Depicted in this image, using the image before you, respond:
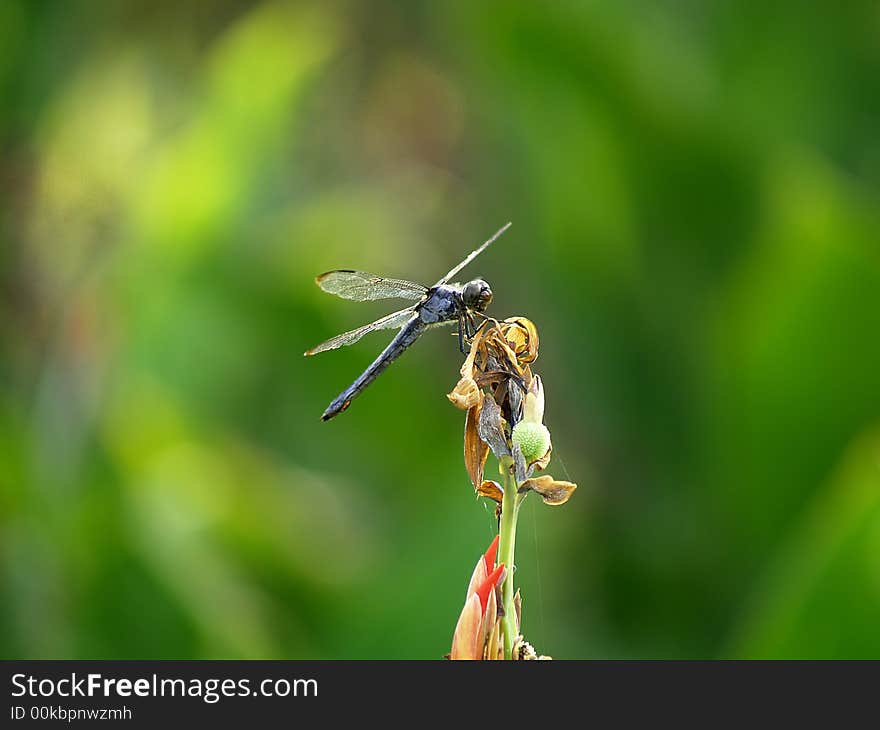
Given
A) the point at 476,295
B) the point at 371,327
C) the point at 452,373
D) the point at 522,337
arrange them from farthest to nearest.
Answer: the point at 452,373
the point at 371,327
the point at 476,295
the point at 522,337

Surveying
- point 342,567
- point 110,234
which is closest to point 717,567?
point 342,567

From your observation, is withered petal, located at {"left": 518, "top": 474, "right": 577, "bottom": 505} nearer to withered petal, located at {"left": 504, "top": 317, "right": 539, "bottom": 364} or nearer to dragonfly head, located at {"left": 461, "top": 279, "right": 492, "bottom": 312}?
withered petal, located at {"left": 504, "top": 317, "right": 539, "bottom": 364}

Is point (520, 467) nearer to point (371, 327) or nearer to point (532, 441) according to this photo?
point (532, 441)

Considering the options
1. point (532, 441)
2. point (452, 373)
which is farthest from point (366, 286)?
point (452, 373)

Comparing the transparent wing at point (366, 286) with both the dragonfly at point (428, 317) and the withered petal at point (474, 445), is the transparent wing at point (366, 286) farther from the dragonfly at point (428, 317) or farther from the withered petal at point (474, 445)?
the withered petal at point (474, 445)

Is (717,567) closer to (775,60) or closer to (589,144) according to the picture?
(589,144)
